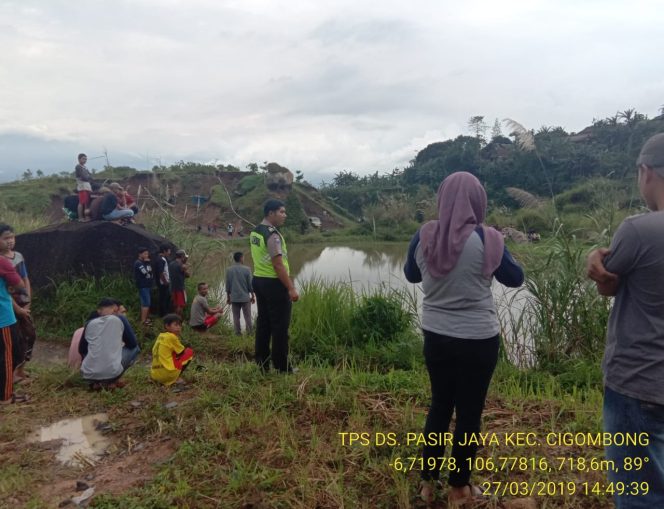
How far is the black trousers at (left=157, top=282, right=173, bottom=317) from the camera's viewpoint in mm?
6883

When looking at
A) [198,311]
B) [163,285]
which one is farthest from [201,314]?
[163,285]

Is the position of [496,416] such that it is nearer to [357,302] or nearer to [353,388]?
[353,388]

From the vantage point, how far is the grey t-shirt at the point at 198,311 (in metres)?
6.45

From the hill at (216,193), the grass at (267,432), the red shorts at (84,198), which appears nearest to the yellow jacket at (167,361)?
the grass at (267,432)

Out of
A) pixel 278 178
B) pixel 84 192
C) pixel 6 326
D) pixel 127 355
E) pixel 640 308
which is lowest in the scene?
pixel 127 355

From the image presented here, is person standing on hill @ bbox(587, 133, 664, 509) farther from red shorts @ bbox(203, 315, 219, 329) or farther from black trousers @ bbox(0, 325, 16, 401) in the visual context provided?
red shorts @ bbox(203, 315, 219, 329)

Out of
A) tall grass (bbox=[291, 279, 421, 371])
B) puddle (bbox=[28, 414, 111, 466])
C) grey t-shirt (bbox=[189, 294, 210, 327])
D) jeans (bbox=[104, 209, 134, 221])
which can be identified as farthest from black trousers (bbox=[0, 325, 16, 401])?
jeans (bbox=[104, 209, 134, 221])

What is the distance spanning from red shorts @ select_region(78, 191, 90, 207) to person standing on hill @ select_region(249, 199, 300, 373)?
5.61m

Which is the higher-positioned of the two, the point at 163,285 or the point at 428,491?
the point at 163,285

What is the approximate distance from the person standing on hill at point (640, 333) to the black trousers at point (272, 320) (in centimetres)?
242

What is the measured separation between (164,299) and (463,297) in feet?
19.2

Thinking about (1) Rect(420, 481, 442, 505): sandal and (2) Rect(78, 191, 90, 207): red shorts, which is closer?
(1) Rect(420, 481, 442, 505): sandal

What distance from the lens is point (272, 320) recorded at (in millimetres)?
3605

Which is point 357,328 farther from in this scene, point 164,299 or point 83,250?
point 83,250
